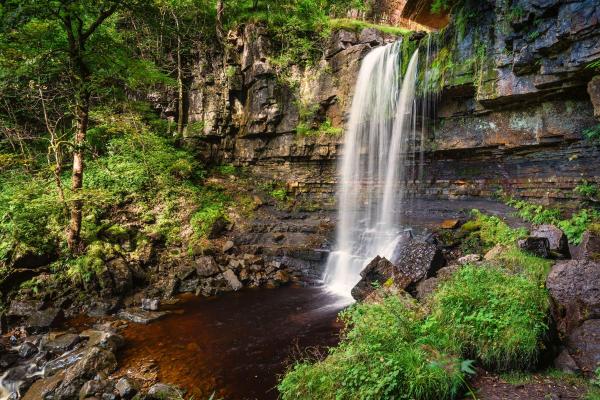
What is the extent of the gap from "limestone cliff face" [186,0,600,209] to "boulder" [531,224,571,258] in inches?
110

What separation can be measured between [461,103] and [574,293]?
779 centimetres

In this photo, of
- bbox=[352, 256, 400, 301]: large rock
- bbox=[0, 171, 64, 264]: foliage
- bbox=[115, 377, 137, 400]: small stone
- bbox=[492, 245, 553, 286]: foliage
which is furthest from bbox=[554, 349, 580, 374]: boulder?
bbox=[0, 171, 64, 264]: foliage

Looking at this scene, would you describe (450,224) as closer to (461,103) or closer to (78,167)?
(461,103)

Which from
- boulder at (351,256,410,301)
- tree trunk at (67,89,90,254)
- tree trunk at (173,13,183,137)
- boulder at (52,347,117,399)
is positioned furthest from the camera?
tree trunk at (173,13,183,137)

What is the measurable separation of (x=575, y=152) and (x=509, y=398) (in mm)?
8422

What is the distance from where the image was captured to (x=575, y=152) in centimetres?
910

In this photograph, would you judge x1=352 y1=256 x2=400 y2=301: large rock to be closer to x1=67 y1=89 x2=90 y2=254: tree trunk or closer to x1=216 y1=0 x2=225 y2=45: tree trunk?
x1=67 y1=89 x2=90 y2=254: tree trunk

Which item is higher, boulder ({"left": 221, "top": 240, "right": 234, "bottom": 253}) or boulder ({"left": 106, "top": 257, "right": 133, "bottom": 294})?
boulder ({"left": 221, "top": 240, "right": 234, "bottom": 253})

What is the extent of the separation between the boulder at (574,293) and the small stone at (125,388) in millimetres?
6626

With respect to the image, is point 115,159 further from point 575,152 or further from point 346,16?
point 575,152

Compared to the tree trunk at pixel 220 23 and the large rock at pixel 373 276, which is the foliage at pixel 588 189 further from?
the tree trunk at pixel 220 23

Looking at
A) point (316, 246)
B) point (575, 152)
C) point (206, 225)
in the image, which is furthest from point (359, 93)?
point (206, 225)

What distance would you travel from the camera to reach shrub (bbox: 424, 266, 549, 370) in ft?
13.8

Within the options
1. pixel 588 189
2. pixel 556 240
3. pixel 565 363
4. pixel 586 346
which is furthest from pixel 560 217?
pixel 565 363
